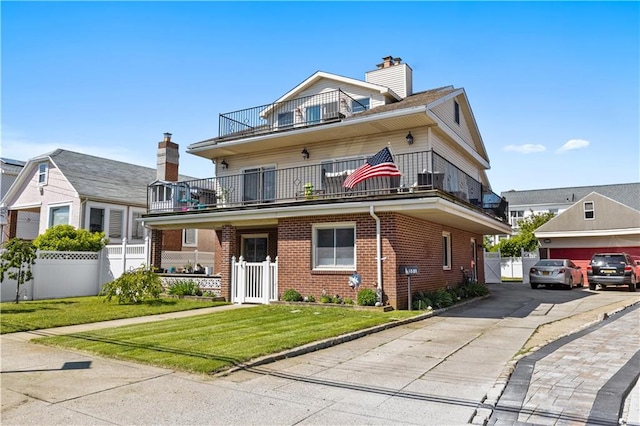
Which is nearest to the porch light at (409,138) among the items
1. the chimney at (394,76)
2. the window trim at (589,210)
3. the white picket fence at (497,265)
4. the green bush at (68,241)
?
the chimney at (394,76)

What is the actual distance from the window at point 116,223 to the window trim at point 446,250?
16.9 meters

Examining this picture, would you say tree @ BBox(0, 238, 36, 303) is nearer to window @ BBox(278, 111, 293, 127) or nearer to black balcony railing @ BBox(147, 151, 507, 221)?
black balcony railing @ BBox(147, 151, 507, 221)

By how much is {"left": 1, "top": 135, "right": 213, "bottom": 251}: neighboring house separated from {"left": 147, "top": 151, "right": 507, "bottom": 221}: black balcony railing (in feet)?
21.1

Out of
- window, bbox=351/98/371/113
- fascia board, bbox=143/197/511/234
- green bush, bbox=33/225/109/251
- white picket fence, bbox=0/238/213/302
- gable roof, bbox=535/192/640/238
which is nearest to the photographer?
fascia board, bbox=143/197/511/234

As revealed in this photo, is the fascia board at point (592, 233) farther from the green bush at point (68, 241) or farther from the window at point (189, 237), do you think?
the green bush at point (68, 241)

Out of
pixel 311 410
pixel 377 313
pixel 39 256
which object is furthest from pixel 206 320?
pixel 39 256

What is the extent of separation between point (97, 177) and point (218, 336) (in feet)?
64.9

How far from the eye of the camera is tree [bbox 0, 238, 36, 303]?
1463cm

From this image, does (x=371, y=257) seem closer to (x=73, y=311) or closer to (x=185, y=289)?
(x=185, y=289)

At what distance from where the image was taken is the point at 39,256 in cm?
1656

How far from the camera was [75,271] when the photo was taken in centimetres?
1811

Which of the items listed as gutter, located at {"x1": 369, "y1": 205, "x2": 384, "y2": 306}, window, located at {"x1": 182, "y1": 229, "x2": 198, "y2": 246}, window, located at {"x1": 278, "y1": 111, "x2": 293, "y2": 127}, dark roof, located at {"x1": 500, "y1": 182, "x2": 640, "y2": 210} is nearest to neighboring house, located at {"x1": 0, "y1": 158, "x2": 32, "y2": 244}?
window, located at {"x1": 182, "y1": 229, "x2": 198, "y2": 246}

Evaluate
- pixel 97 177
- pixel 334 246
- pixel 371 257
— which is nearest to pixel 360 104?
pixel 334 246

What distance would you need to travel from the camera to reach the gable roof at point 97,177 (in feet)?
75.8
